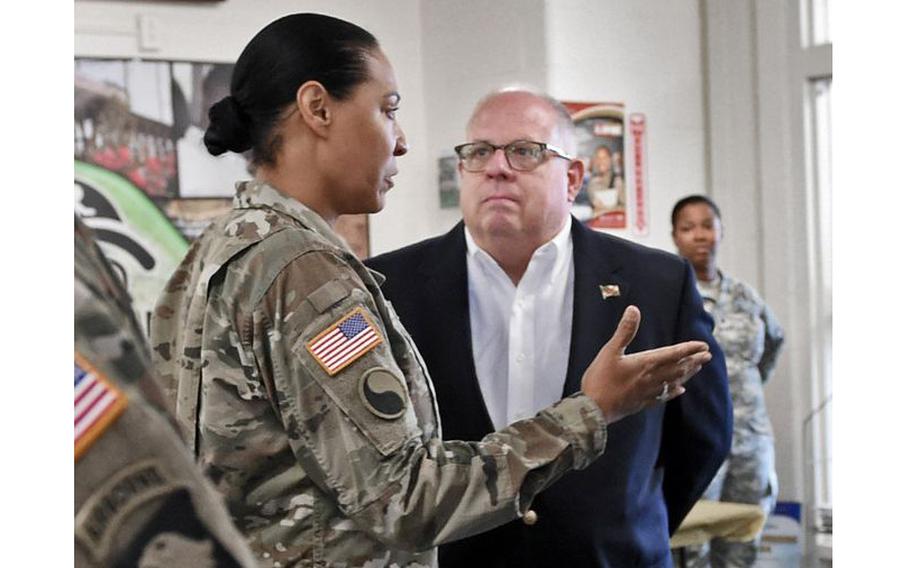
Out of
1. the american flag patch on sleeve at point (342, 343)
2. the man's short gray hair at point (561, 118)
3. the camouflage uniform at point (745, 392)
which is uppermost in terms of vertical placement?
the man's short gray hair at point (561, 118)

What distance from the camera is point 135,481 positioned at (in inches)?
19.0

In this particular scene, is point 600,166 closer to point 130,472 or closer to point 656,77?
point 656,77

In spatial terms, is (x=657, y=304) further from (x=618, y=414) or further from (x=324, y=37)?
(x=324, y=37)

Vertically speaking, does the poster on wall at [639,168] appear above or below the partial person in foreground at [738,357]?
above

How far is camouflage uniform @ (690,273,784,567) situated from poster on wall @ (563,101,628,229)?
0.19 meters

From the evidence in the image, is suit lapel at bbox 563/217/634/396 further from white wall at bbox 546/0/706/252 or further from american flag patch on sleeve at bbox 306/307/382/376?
american flag patch on sleeve at bbox 306/307/382/376

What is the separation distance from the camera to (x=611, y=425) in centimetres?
177

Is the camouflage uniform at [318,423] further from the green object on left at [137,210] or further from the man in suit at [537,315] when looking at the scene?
the man in suit at [537,315]

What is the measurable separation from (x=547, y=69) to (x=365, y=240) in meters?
0.37

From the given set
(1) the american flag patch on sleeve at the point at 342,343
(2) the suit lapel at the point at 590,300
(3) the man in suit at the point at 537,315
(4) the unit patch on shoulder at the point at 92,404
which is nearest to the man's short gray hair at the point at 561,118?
(3) the man in suit at the point at 537,315

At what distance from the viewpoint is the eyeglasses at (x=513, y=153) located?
1723 millimetres

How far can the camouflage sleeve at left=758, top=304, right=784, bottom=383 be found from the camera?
192 cm

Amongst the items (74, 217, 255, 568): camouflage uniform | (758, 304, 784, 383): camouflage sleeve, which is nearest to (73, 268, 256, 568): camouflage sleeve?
(74, 217, 255, 568): camouflage uniform

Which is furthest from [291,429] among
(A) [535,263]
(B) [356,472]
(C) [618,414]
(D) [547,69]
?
(D) [547,69]
